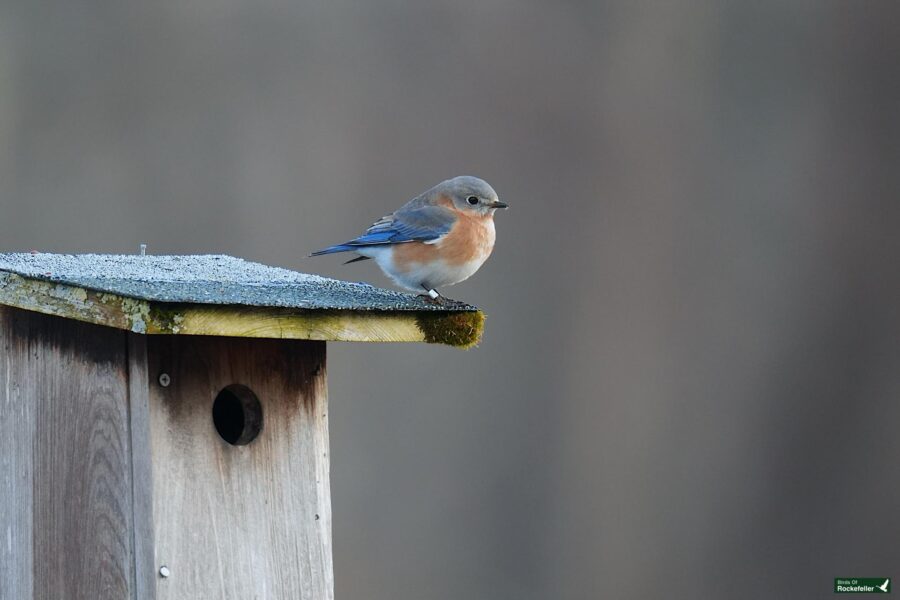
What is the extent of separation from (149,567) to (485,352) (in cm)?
476

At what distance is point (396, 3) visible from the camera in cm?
789

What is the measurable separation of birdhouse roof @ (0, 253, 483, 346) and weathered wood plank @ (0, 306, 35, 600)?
249mm

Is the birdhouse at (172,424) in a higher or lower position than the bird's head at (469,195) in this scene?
lower

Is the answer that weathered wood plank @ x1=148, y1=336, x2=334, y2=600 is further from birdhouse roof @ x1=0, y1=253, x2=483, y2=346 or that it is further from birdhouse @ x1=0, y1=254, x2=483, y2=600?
birdhouse roof @ x1=0, y1=253, x2=483, y2=346

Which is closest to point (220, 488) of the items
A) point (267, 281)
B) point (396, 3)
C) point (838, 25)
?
point (267, 281)

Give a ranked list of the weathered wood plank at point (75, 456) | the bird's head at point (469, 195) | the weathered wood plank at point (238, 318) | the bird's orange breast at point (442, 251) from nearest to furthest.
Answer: the weathered wood plank at point (238, 318)
the weathered wood plank at point (75, 456)
the bird's orange breast at point (442, 251)
the bird's head at point (469, 195)

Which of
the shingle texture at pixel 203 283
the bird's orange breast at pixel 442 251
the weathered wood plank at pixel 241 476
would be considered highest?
the bird's orange breast at pixel 442 251

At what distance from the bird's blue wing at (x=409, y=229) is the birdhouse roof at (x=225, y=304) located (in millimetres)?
575

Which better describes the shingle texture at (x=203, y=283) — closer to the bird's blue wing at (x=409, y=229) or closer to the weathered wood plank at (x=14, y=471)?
the weathered wood plank at (x=14, y=471)

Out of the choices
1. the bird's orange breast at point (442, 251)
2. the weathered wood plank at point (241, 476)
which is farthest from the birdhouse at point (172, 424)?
the bird's orange breast at point (442, 251)

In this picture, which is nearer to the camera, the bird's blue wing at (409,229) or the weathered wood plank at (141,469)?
the weathered wood plank at (141,469)

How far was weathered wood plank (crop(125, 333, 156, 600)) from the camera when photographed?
3113 millimetres

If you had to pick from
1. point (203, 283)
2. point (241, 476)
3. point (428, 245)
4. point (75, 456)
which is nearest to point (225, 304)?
point (203, 283)

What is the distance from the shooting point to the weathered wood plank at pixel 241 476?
10.4 ft
